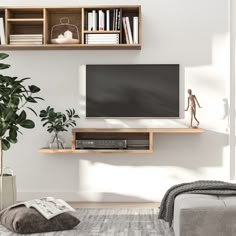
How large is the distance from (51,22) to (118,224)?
2.77 m

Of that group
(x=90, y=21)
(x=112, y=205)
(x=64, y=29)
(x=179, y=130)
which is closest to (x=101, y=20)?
(x=90, y=21)

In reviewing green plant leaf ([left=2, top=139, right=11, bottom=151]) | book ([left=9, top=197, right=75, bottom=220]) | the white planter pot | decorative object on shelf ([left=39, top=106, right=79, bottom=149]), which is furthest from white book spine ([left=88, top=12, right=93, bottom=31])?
book ([left=9, top=197, right=75, bottom=220])

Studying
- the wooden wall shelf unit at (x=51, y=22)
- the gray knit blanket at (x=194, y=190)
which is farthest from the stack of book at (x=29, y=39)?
the gray knit blanket at (x=194, y=190)

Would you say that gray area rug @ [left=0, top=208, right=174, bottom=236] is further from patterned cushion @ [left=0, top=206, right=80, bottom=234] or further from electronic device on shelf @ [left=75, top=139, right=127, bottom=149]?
electronic device on shelf @ [left=75, top=139, right=127, bottom=149]

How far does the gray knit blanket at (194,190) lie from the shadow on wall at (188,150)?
5.62 ft

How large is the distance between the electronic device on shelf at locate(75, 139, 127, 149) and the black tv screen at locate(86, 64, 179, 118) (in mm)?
431

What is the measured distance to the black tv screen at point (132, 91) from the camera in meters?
6.73

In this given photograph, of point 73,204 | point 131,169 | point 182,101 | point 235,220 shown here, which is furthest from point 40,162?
point 235,220

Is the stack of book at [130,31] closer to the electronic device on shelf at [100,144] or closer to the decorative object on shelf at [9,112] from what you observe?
the electronic device on shelf at [100,144]

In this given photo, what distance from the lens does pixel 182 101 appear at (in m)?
6.75

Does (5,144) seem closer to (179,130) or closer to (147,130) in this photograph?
(147,130)

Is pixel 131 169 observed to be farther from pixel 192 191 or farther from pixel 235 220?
pixel 235 220

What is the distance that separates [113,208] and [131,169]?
0.68m

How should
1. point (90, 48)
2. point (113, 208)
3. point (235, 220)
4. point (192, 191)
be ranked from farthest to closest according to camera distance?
1. point (90, 48)
2. point (113, 208)
3. point (192, 191)
4. point (235, 220)
